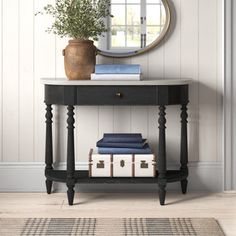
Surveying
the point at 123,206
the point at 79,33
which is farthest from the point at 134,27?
the point at 123,206

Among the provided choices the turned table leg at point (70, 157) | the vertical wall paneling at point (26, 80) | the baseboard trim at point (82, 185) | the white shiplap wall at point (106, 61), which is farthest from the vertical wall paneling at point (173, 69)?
the vertical wall paneling at point (26, 80)

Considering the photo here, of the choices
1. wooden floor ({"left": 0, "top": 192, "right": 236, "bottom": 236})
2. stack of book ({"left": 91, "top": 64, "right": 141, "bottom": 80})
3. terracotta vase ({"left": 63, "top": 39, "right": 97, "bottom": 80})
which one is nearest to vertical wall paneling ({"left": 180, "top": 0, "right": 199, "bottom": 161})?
wooden floor ({"left": 0, "top": 192, "right": 236, "bottom": 236})

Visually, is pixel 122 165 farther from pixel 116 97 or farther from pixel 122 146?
pixel 116 97

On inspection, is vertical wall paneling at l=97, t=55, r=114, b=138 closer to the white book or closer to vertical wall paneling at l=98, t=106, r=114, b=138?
vertical wall paneling at l=98, t=106, r=114, b=138

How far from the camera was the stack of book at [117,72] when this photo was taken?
3.28 metres

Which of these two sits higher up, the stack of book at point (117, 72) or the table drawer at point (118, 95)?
the stack of book at point (117, 72)

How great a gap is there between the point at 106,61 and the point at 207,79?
63 centimetres

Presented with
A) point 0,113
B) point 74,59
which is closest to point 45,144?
point 0,113

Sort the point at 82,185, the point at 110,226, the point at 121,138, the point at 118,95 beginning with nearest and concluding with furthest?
the point at 110,226, the point at 118,95, the point at 121,138, the point at 82,185

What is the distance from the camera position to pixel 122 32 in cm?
359

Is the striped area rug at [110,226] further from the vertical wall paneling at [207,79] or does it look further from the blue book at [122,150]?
the vertical wall paneling at [207,79]

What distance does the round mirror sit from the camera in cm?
359

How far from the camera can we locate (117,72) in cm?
329

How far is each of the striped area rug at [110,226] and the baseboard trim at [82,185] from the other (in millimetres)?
669
